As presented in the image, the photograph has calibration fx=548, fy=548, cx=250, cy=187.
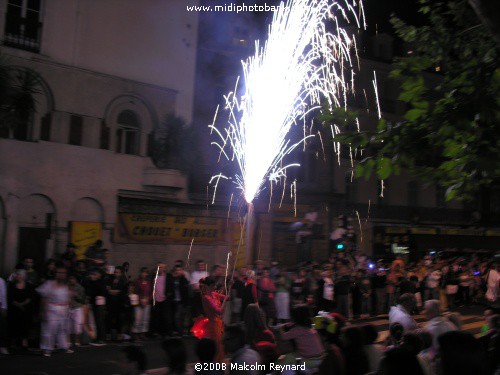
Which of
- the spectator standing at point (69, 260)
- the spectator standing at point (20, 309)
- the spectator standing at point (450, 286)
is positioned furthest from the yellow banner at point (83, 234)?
the spectator standing at point (450, 286)

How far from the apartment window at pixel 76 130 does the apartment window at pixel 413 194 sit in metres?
19.6

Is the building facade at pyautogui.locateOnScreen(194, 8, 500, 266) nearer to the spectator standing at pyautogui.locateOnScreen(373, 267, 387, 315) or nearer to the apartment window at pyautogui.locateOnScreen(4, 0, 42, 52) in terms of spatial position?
the spectator standing at pyautogui.locateOnScreen(373, 267, 387, 315)

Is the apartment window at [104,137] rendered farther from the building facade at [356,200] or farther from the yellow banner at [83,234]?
the building facade at [356,200]

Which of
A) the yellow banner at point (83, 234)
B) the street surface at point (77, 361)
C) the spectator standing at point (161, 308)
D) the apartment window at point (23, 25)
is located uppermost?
the apartment window at point (23, 25)

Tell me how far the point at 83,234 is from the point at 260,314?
1064 cm

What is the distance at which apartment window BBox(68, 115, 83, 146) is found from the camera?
16969 millimetres

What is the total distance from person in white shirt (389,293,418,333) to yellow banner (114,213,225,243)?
12575mm

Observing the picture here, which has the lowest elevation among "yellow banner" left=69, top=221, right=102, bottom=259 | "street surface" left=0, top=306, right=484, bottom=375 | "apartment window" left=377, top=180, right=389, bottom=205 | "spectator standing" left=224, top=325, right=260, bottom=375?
"street surface" left=0, top=306, right=484, bottom=375

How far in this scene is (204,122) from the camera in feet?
69.8

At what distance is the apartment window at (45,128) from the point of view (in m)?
16.4

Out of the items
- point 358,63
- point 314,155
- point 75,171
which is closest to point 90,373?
point 75,171

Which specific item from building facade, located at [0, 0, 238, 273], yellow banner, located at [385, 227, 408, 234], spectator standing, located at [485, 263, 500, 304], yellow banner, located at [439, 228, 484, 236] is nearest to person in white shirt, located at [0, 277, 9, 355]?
building facade, located at [0, 0, 238, 273]

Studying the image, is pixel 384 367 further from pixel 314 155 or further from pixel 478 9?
pixel 314 155

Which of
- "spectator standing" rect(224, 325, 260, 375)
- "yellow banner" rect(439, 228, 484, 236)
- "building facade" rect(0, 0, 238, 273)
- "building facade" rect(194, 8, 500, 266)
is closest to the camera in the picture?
"spectator standing" rect(224, 325, 260, 375)
